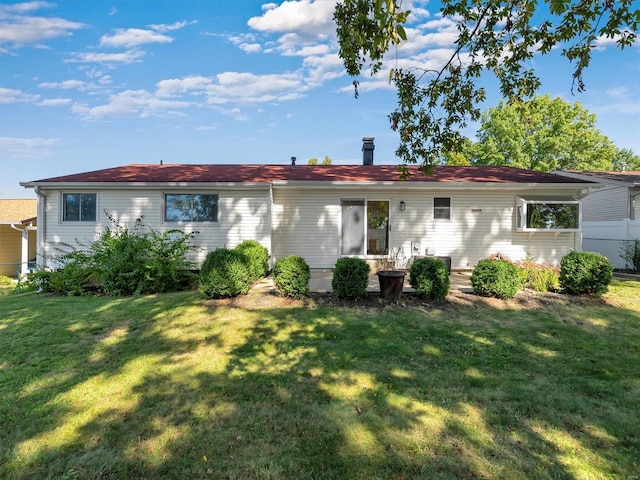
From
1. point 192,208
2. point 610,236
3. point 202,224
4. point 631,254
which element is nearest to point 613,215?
point 610,236

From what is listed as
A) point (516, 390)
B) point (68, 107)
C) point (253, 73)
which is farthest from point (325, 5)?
point (68, 107)

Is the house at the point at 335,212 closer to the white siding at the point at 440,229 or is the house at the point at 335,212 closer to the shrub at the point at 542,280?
the white siding at the point at 440,229

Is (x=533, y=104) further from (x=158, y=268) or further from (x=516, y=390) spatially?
(x=158, y=268)

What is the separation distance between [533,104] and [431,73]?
6.07 ft

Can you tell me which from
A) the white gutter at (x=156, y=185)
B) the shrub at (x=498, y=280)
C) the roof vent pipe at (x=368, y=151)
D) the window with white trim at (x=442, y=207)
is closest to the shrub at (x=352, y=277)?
the shrub at (x=498, y=280)

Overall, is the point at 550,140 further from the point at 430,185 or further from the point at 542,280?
the point at 542,280

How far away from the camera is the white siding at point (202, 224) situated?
31.4 ft

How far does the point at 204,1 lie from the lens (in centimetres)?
757

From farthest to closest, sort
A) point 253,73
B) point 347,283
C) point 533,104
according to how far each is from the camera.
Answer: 1. point 253,73
2. point 347,283
3. point 533,104

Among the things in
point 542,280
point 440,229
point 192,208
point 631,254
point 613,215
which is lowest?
point 542,280

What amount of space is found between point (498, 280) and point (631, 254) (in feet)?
31.4

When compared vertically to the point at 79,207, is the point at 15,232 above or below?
below

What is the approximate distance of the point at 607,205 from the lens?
14.7 meters

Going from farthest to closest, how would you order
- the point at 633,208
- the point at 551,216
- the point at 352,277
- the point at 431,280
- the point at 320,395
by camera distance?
the point at 633,208 → the point at 551,216 → the point at 431,280 → the point at 352,277 → the point at 320,395
